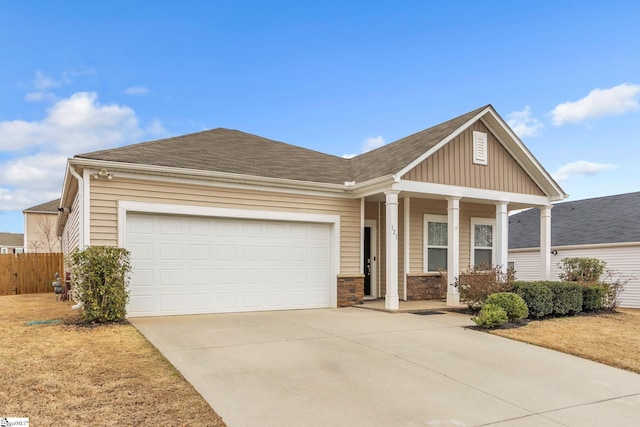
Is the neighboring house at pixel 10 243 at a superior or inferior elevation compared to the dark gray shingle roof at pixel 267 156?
inferior

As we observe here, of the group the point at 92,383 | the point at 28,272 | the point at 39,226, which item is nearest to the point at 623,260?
the point at 92,383

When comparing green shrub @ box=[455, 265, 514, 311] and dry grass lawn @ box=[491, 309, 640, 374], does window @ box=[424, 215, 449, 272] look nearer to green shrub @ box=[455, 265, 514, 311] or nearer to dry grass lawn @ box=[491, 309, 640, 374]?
green shrub @ box=[455, 265, 514, 311]

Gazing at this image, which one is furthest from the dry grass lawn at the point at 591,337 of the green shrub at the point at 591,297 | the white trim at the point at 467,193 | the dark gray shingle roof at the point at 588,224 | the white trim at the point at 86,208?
the dark gray shingle roof at the point at 588,224

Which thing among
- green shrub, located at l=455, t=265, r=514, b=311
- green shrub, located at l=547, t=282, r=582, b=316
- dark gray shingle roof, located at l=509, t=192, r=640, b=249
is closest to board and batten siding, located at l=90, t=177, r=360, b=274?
green shrub, located at l=455, t=265, r=514, b=311

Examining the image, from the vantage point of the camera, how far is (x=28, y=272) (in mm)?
18484

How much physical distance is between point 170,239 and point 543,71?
1330 centimetres

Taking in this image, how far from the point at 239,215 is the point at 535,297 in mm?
6840

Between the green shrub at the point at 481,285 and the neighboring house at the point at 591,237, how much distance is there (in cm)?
787

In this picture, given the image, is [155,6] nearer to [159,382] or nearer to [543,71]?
[159,382]

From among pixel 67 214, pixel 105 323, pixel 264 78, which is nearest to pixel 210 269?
pixel 105 323

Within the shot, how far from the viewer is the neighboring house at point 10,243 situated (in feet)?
155

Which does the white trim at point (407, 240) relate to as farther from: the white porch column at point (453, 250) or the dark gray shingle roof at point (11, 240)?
the dark gray shingle roof at point (11, 240)

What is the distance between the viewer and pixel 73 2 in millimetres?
12164

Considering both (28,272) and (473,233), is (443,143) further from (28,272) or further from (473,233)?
(28,272)
